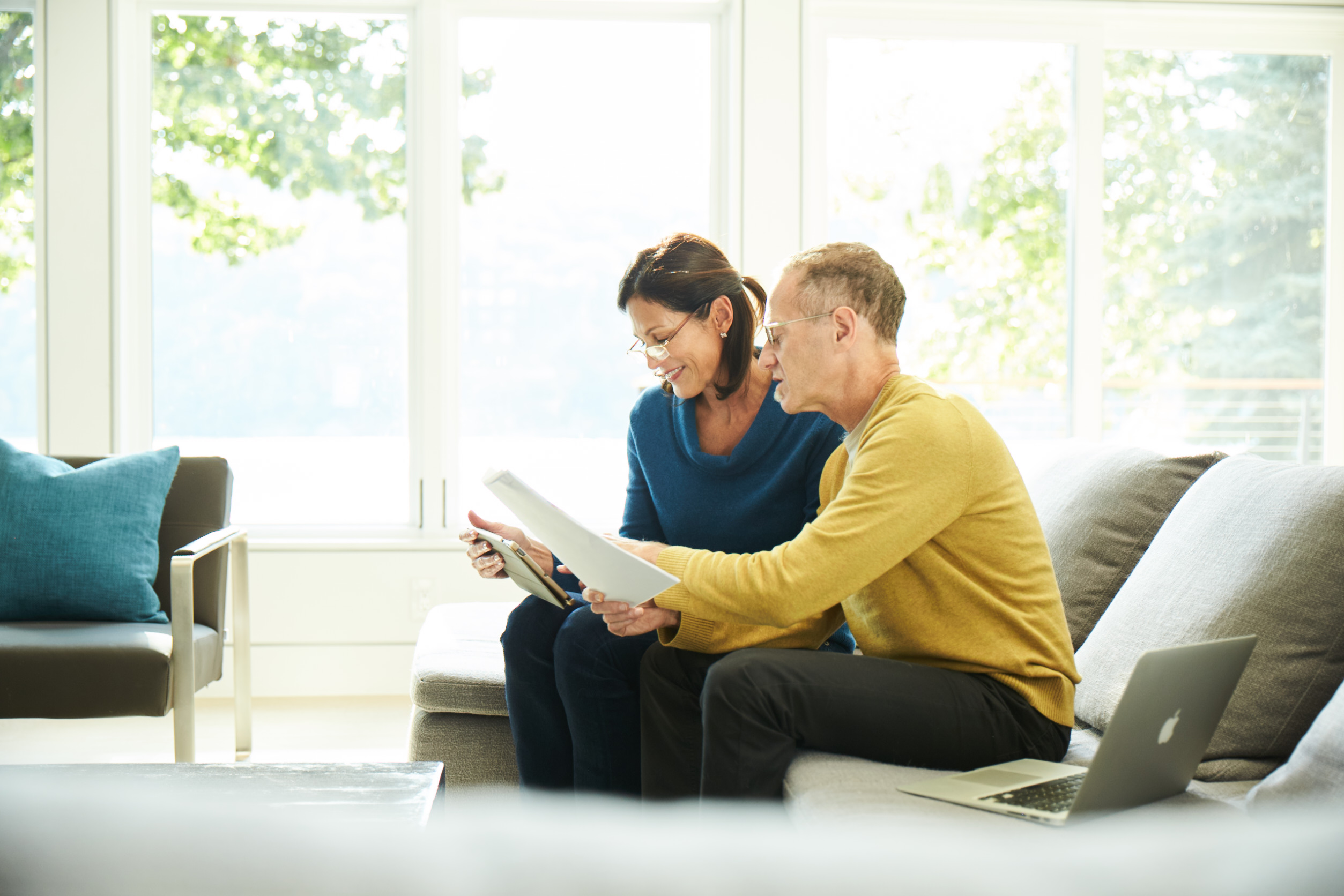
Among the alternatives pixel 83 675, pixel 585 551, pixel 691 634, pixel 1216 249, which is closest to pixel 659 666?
pixel 691 634

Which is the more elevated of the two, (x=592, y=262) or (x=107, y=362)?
(x=592, y=262)

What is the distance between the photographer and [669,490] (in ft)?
6.30

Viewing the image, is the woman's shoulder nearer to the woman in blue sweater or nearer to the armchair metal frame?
the woman in blue sweater

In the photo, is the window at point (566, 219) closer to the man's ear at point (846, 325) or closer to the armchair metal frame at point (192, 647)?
the armchair metal frame at point (192, 647)

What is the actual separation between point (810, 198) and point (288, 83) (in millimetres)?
1849

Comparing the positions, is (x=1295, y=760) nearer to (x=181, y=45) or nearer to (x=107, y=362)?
(x=107, y=362)

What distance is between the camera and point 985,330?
12.5 ft

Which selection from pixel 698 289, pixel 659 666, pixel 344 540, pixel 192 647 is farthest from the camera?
pixel 344 540

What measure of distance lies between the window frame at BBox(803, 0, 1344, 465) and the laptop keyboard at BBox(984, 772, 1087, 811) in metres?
2.68

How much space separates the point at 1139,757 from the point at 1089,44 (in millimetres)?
3353

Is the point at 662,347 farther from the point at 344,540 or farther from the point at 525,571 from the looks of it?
the point at 344,540

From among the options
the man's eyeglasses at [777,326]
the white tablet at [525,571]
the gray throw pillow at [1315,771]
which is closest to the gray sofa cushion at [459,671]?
the white tablet at [525,571]

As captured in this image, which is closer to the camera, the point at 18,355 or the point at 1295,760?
the point at 1295,760

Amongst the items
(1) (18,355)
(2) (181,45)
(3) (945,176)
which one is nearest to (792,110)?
(3) (945,176)
